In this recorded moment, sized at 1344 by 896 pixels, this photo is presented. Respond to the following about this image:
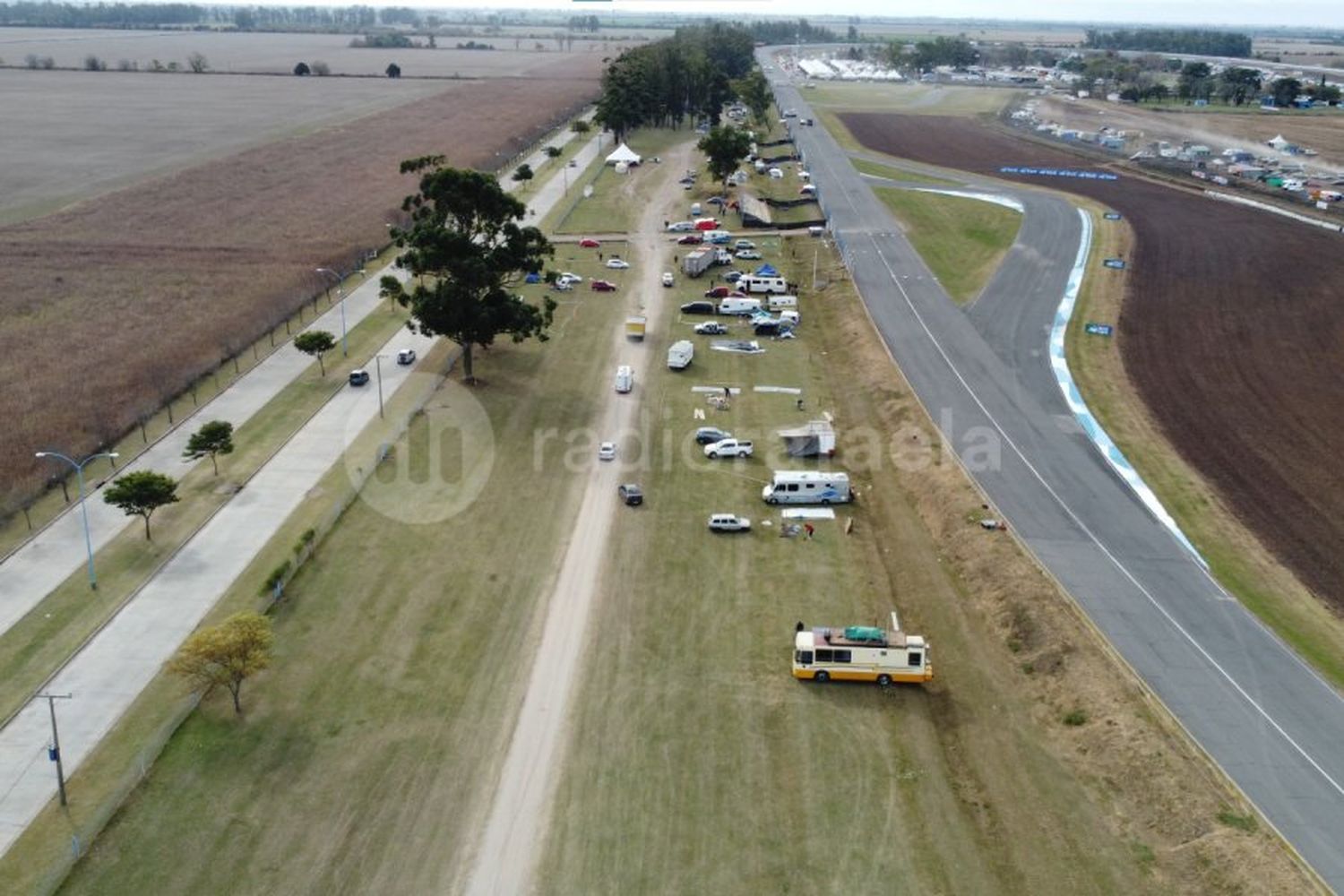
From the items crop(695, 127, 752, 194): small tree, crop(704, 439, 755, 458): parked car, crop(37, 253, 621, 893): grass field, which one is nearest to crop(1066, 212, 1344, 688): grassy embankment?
crop(704, 439, 755, 458): parked car

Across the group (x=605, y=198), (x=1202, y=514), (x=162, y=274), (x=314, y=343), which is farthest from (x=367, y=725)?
(x=605, y=198)

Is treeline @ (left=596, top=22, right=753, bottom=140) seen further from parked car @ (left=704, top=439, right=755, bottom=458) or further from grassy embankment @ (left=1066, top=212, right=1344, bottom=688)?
parked car @ (left=704, top=439, right=755, bottom=458)

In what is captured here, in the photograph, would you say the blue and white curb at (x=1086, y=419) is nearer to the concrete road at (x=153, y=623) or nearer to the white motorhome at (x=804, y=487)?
the white motorhome at (x=804, y=487)

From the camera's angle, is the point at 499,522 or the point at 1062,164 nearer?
the point at 499,522

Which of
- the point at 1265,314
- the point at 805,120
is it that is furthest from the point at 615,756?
the point at 805,120

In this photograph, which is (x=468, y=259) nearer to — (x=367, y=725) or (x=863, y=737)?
(x=367, y=725)

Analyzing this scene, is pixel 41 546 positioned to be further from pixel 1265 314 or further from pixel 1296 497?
pixel 1265 314

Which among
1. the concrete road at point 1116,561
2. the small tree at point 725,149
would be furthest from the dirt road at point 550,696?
the small tree at point 725,149
